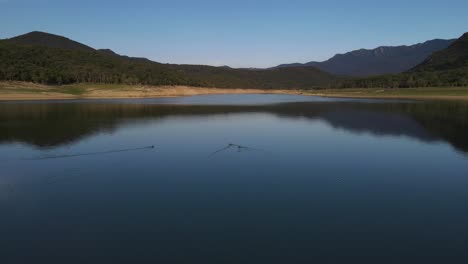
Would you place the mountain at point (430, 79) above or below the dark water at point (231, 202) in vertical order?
above

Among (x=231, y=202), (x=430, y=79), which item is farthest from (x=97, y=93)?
(x=430, y=79)

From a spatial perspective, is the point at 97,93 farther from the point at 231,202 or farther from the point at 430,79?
the point at 430,79

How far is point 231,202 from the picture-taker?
1104 cm

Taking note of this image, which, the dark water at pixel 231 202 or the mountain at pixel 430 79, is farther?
the mountain at pixel 430 79

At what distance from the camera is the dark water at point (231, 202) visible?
788 centimetres

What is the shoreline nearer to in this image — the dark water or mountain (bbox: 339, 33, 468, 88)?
mountain (bbox: 339, 33, 468, 88)

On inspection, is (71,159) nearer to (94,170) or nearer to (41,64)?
(94,170)

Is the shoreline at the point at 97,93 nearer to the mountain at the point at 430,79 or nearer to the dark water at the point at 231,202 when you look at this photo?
the mountain at the point at 430,79

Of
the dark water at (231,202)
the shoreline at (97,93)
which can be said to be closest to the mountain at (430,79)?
the shoreline at (97,93)

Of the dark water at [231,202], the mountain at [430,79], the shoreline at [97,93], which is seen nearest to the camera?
the dark water at [231,202]

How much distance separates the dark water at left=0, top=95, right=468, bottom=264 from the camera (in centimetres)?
788

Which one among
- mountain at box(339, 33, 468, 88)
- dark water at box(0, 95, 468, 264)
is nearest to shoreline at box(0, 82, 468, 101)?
mountain at box(339, 33, 468, 88)

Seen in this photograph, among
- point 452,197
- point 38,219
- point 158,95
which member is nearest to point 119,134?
point 38,219

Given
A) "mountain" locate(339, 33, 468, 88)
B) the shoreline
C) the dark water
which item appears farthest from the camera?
"mountain" locate(339, 33, 468, 88)
